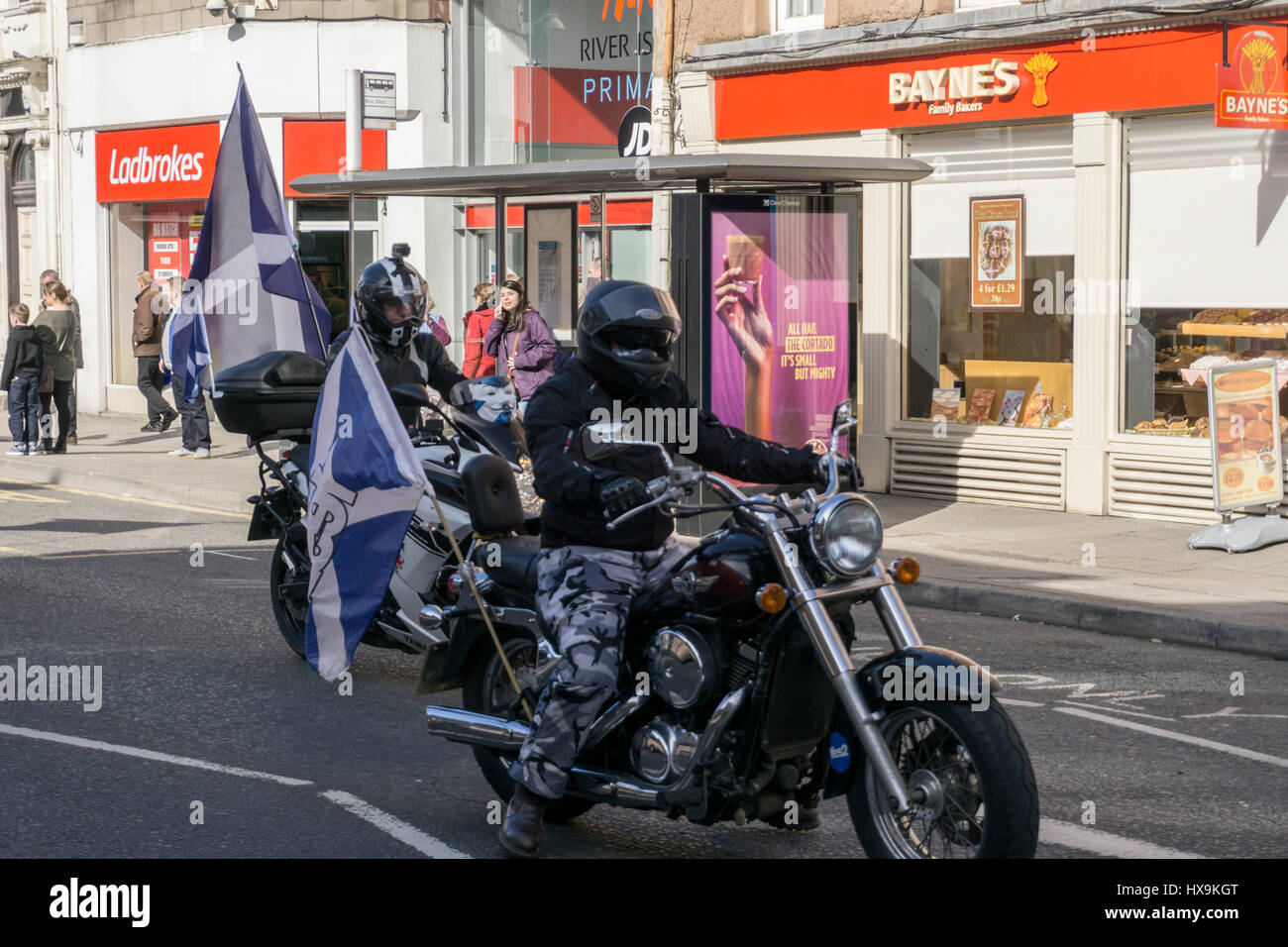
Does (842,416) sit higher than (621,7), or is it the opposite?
(621,7)

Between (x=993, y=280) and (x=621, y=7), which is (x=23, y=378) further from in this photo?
(x=993, y=280)

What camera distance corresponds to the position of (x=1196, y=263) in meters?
13.4

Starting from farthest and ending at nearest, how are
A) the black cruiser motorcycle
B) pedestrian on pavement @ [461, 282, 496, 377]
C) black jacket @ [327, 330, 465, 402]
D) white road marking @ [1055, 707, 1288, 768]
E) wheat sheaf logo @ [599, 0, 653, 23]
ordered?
wheat sheaf logo @ [599, 0, 653, 23] < pedestrian on pavement @ [461, 282, 496, 377] < black jacket @ [327, 330, 465, 402] < white road marking @ [1055, 707, 1288, 768] < the black cruiser motorcycle

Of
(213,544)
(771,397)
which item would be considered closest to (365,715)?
(213,544)

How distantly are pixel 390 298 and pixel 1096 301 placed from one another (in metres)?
7.63

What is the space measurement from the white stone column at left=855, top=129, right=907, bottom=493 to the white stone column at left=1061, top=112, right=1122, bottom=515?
1.88m

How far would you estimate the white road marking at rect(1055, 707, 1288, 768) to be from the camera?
681cm

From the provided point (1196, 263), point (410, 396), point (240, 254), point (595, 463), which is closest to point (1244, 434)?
point (1196, 263)

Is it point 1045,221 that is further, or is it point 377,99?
point 377,99

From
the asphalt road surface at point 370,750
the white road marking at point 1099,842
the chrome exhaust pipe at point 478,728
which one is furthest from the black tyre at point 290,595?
the white road marking at point 1099,842

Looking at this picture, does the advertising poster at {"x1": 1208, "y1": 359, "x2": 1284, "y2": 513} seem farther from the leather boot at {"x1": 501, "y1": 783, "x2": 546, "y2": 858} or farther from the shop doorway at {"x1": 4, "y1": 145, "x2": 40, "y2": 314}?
the shop doorway at {"x1": 4, "y1": 145, "x2": 40, "y2": 314}

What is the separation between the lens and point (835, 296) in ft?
43.3

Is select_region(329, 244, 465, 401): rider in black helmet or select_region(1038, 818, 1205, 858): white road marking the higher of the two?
select_region(329, 244, 465, 401): rider in black helmet

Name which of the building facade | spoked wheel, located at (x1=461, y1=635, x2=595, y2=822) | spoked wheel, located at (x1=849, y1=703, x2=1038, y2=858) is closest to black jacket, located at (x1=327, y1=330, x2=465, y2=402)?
spoked wheel, located at (x1=461, y1=635, x2=595, y2=822)
